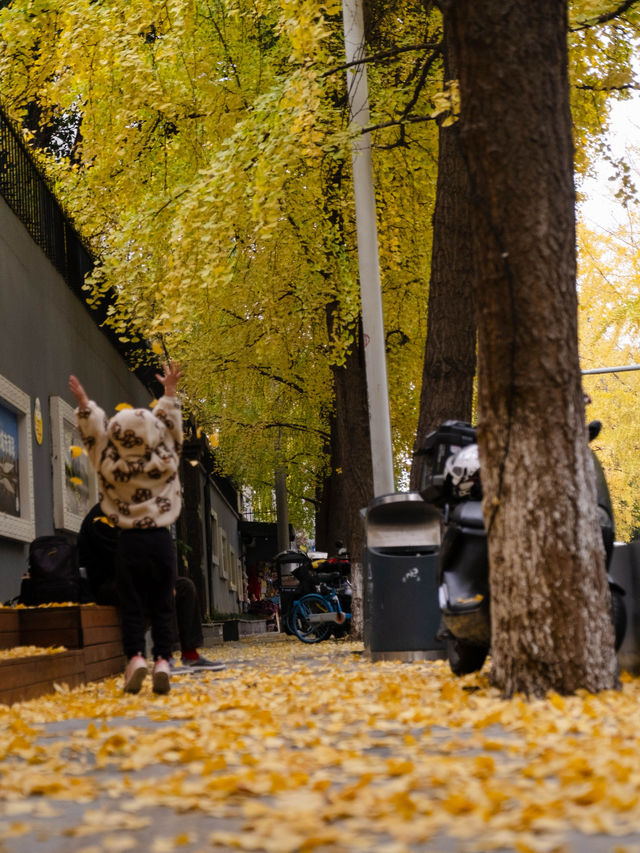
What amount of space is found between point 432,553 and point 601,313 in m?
18.4

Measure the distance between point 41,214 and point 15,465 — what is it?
12.5 feet

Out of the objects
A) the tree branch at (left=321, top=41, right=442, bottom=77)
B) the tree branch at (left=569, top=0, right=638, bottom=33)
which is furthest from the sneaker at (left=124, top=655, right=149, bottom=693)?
the tree branch at (left=569, top=0, right=638, bottom=33)

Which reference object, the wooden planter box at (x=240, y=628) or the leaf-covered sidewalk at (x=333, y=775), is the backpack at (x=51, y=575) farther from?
the wooden planter box at (x=240, y=628)

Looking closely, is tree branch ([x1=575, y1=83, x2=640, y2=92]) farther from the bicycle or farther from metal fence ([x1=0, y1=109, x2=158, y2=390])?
the bicycle

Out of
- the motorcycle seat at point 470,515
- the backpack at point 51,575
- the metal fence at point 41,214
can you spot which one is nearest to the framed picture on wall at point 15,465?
the backpack at point 51,575

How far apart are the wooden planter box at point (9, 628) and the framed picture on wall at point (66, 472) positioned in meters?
4.45

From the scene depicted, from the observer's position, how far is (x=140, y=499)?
7543 mm

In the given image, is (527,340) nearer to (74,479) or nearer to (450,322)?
(450,322)

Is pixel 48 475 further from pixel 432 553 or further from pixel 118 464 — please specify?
pixel 118 464

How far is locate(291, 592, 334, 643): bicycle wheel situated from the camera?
719 inches

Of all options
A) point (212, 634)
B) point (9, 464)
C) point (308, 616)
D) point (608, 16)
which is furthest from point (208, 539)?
point (608, 16)

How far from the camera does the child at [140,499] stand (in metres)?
7.53

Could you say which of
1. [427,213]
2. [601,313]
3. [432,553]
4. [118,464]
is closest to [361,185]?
[427,213]

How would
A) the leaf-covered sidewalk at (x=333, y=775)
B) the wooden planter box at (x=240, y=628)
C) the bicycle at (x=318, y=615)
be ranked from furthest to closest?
the wooden planter box at (x=240, y=628) → the bicycle at (x=318, y=615) → the leaf-covered sidewalk at (x=333, y=775)
